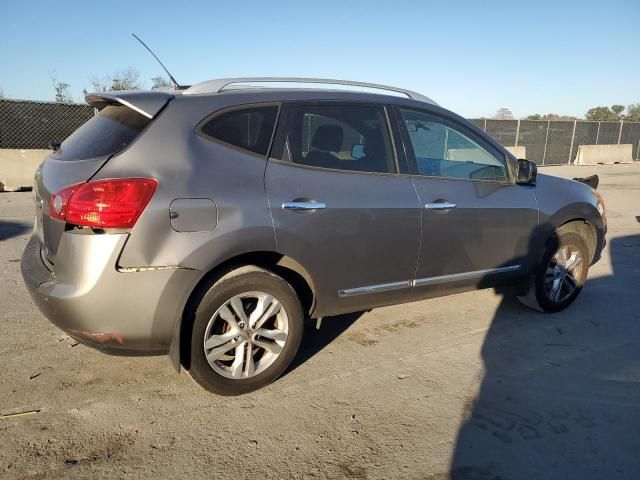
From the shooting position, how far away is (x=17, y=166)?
10.8 metres

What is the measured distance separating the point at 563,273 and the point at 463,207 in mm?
1467

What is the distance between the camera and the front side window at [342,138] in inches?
124

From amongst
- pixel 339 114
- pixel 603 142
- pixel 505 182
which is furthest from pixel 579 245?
pixel 603 142

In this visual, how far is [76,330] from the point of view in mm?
2639

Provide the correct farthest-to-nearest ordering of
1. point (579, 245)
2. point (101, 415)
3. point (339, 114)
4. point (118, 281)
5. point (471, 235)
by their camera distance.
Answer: point (579, 245)
point (471, 235)
point (339, 114)
point (101, 415)
point (118, 281)

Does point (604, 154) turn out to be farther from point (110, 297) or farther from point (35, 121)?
point (110, 297)

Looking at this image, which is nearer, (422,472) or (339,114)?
(422,472)

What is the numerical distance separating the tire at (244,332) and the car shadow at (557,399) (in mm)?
1188

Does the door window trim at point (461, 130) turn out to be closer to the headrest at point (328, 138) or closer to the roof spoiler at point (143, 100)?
the headrest at point (328, 138)

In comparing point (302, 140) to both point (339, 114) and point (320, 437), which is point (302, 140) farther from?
point (320, 437)

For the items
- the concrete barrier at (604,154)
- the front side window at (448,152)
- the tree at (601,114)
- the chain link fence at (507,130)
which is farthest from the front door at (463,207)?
the tree at (601,114)

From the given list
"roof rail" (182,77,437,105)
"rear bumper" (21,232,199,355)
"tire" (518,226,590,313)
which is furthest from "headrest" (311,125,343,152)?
"tire" (518,226,590,313)

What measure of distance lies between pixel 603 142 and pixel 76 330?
90.2 feet

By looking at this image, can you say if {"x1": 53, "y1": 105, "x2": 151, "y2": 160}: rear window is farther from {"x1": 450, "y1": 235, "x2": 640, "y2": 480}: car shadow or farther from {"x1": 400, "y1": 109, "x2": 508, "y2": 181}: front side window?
{"x1": 450, "y1": 235, "x2": 640, "y2": 480}: car shadow
